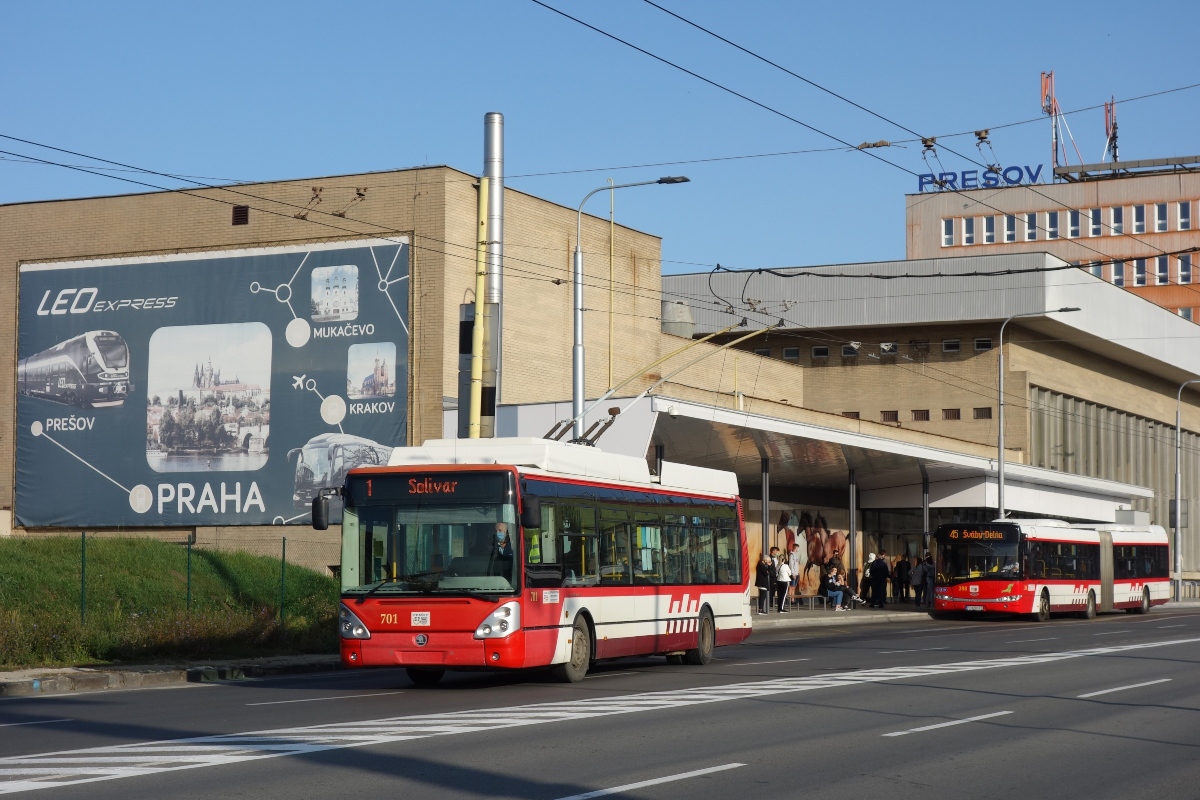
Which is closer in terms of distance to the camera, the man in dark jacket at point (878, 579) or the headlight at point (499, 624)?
the headlight at point (499, 624)

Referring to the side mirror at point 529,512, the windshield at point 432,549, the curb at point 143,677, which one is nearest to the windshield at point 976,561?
the curb at point 143,677

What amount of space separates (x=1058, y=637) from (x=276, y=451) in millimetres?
22314

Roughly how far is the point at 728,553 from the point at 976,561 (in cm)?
2042

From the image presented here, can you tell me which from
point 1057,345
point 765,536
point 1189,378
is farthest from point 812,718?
point 1189,378

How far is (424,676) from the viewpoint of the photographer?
19.2 metres

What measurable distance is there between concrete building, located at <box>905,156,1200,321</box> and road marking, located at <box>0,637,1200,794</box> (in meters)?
83.4

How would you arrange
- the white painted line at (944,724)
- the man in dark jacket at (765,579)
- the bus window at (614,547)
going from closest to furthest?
the white painted line at (944,724), the bus window at (614,547), the man in dark jacket at (765,579)

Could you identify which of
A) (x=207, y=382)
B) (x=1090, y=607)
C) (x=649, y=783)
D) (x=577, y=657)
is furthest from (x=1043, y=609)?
(x=649, y=783)

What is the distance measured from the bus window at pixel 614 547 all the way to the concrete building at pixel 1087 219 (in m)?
79.6

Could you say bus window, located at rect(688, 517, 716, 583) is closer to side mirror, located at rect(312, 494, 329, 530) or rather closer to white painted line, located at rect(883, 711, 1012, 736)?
side mirror, located at rect(312, 494, 329, 530)

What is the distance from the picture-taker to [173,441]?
4428 centimetres

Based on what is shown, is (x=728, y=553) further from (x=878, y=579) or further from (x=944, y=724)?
(x=878, y=579)

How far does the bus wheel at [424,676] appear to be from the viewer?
19.1 m

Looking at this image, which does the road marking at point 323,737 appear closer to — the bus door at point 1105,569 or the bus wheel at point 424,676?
the bus wheel at point 424,676
